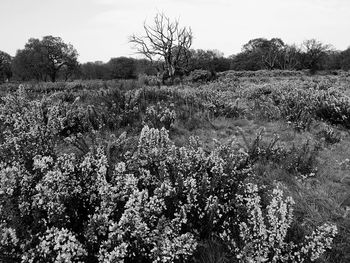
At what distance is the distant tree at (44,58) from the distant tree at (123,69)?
9.20m

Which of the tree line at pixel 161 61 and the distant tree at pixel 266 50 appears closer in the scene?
the tree line at pixel 161 61

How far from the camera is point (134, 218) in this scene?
6.50 ft

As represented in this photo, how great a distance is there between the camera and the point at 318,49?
61812mm

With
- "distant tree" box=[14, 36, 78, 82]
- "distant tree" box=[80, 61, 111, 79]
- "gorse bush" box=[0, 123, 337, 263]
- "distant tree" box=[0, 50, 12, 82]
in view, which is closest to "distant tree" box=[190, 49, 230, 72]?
"distant tree" box=[80, 61, 111, 79]

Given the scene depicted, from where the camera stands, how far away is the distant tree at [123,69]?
180ft

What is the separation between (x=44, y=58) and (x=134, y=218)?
4643 centimetres

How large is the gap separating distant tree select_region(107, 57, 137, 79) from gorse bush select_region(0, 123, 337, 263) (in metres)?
51.7

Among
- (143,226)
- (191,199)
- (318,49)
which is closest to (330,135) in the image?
(191,199)

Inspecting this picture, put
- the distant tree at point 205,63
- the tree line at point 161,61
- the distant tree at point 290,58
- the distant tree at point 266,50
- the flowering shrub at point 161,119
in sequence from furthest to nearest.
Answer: the distant tree at point 266,50 → the distant tree at point 290,58 → the distant tree at point 205,63 → the tree line at point 161,61 → the flowering shrub at point 161,119

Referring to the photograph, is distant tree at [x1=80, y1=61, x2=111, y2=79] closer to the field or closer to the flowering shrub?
the flowering shrub

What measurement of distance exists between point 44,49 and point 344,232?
47.5 m

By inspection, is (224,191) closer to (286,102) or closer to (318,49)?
(286,102)

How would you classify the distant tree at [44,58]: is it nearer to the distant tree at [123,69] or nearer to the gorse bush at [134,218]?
the distant tree at [123,69]

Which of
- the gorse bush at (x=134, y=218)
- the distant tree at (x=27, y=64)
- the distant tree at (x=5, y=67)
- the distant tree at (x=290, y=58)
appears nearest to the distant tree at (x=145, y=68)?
the distant tree at (x=27, y=64)
